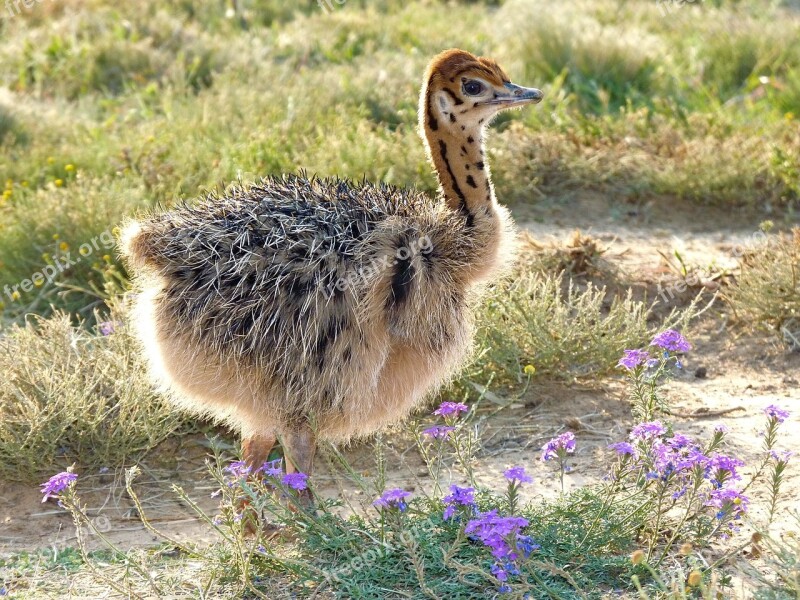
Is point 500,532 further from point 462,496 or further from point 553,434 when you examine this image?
point 553,434

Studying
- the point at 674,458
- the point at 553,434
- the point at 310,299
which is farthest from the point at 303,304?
the point at 553,434

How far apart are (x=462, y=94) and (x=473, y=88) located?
0.06 meters

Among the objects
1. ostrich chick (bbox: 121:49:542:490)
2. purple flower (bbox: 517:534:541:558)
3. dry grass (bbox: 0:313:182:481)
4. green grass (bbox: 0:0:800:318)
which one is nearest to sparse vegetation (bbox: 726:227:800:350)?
green grass (bbox: 0:0:800:318)

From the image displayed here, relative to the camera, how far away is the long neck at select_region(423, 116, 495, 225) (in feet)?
15.4

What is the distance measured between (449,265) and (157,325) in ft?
3.81

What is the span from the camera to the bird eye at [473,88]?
15.4 ft

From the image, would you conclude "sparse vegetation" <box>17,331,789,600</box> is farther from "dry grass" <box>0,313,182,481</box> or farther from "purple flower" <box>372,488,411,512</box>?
"dry grass" <box>0,313,182,481</box>

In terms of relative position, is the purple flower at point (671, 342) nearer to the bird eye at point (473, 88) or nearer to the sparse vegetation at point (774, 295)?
the bird eye at point (473, 88)

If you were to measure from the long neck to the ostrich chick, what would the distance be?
2 cm

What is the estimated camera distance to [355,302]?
418 cm

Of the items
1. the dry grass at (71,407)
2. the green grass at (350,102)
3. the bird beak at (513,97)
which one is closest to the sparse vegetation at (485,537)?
the dry grass at (71,407)

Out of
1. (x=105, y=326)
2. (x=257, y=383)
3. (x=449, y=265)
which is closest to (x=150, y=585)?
(x=257, y=383)

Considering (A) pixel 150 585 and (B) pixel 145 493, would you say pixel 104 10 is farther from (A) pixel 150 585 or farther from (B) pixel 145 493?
(A) pixel 150 585

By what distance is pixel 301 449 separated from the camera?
14.4 ft
